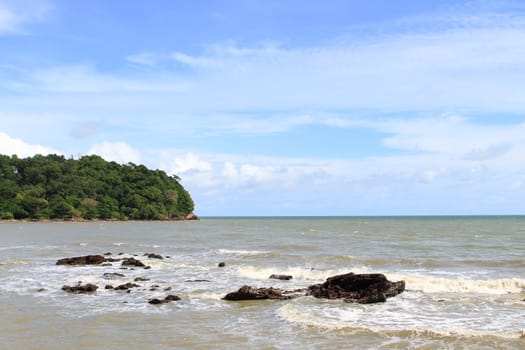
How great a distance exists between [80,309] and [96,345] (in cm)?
457

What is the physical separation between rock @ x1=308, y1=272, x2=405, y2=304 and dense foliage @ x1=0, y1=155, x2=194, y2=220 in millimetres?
117834

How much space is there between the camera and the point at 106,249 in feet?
132

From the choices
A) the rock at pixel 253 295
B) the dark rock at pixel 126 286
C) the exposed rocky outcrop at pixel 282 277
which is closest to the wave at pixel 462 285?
the exposed rocky outcrop at pixel 282 277

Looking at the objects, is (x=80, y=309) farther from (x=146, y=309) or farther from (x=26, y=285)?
(x=26, y=285)

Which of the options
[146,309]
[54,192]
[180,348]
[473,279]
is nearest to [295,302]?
[146,309]

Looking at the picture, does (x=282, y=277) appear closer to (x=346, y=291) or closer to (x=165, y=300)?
(x=346, y=291)

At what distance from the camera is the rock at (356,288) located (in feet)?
55.3

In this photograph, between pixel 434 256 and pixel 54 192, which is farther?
pixel 54 192

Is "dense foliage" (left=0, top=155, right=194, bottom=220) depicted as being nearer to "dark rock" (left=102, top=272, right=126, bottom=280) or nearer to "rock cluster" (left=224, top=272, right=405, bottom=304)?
"dark rock" (left=102, top=272, right=126, bottom=280)

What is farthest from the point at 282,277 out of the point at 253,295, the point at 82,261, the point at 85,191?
the point at 85,191

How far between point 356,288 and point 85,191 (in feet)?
422

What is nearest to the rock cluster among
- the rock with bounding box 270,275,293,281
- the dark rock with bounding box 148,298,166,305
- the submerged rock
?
the dark rock with bounding box 148,298,166,305

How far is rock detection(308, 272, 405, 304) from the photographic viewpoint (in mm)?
16859

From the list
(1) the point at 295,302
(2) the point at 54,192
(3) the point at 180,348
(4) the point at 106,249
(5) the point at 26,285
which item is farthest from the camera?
(2) the point at 54,192
